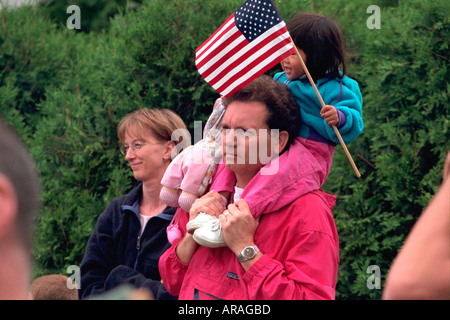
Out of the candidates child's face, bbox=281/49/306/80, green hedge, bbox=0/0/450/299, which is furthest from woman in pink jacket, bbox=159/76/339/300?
green hedge, bbox=0/0/450/299

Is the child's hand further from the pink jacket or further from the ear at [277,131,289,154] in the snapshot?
the pink jacket

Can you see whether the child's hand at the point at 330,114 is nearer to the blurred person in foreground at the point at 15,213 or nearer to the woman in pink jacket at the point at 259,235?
the woman in pink jacket at the point at 259,235

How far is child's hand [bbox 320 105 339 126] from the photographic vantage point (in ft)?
9.20

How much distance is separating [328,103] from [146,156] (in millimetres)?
1391

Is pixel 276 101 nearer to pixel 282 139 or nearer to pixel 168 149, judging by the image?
pixel 282 139

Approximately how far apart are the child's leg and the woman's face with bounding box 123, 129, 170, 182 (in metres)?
1.26

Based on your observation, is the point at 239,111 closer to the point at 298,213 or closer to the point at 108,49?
the point at 298,213

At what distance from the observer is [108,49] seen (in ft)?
20.2

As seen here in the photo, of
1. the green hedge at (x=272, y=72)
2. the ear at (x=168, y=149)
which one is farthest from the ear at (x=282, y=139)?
the green hedge at (x=272, y=72)

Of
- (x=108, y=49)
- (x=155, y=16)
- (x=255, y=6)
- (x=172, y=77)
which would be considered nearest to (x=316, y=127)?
(x=255, y=6)

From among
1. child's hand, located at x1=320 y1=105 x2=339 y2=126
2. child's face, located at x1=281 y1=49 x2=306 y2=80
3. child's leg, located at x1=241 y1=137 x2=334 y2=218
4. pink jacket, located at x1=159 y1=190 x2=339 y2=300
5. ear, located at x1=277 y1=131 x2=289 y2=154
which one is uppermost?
A: child's face, located at x1=281 y1=49 x2=306 y2=80

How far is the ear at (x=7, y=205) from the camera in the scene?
1056 mm

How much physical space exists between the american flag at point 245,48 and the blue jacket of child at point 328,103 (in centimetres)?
19

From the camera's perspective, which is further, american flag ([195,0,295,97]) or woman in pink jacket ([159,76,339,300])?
american flag ([195,0,295,97])
